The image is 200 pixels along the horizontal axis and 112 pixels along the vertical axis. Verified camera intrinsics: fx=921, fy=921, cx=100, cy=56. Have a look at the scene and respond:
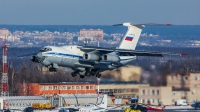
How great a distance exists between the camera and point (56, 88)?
8769 cm

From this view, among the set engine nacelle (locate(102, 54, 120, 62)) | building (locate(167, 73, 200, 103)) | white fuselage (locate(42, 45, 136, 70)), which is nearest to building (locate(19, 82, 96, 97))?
building (locate(167, 73, 200, 103))

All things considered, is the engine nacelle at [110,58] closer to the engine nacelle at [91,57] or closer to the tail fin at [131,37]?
the engine nacelle at [91,57]

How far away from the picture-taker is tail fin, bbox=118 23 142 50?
54938 mm

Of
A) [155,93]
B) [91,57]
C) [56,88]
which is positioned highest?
[91,57]

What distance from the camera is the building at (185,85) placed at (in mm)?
50562

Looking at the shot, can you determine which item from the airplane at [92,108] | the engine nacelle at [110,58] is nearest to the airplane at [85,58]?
the engine nacelle at [110,58]

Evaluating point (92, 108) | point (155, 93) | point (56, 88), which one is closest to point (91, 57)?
point (155, 93)

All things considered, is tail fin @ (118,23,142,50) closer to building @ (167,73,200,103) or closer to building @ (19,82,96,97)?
building @ (167,73,200,103)

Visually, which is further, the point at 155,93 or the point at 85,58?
the point at 155,93

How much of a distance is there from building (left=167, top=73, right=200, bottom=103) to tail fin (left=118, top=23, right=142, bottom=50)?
4.11 metres

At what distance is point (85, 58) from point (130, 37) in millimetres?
5566

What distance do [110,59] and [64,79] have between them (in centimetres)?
4257

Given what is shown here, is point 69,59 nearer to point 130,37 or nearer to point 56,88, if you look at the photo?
point 130,37

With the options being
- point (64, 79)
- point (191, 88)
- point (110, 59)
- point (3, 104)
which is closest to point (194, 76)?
point (191, 88)
